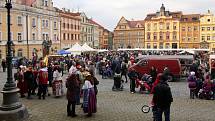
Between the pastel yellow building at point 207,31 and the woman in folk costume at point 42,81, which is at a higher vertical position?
the pastel yellow building at point 207,31

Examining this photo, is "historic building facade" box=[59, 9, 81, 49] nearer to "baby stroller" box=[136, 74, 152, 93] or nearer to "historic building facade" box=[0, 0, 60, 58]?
"historic building facade" box=[0, 0, 60, 58]

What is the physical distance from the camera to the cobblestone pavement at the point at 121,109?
10.9 meters

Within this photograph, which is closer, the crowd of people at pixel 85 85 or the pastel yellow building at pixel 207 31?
the crowd of people at pixel 85 85

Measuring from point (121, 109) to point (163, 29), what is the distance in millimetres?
79959

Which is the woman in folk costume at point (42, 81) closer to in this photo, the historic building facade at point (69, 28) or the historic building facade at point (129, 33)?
the historic building facade at point (69, 28)

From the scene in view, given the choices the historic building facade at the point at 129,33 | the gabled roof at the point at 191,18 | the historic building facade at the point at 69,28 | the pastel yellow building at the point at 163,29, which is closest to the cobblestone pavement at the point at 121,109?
the historic building facade at the point at 69,28

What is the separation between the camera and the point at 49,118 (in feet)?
35.2

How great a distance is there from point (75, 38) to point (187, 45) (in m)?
32.3

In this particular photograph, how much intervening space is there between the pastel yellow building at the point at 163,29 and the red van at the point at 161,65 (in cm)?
6701

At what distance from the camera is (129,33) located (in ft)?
329

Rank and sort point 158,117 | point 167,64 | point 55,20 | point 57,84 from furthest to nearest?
point 55,20 < point 167,64 < point 57,84 < point 158,117

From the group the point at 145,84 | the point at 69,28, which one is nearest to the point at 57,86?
the point at 145,84

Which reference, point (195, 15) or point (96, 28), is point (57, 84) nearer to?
point (195, 15)

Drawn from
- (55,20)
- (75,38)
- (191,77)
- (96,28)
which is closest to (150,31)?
(96,28)
